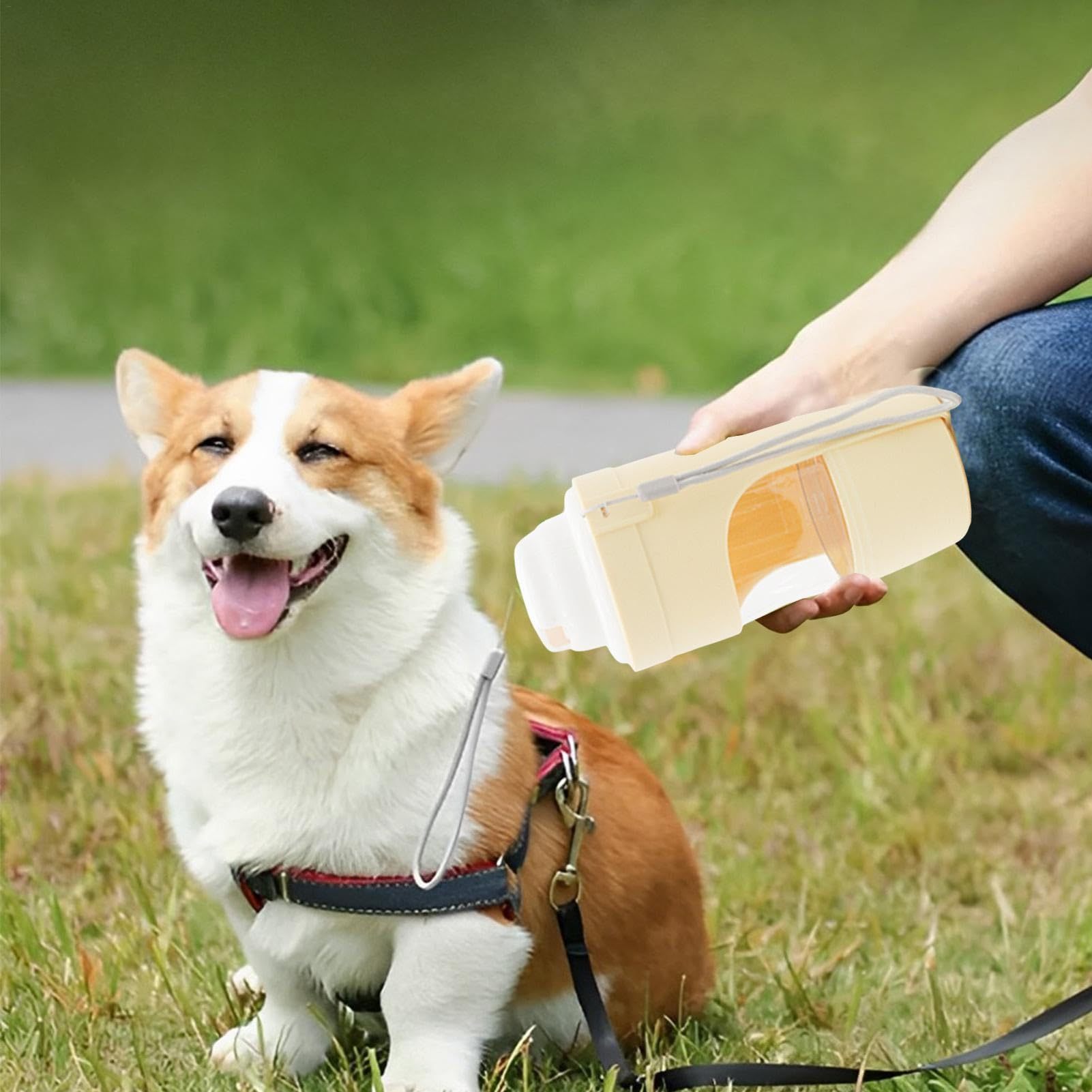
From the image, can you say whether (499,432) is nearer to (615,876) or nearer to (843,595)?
(615,876)

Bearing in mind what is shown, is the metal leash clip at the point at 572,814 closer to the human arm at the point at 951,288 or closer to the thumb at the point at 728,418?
the human arm at the point at 951,288

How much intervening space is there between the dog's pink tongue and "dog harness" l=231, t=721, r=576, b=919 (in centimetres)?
30

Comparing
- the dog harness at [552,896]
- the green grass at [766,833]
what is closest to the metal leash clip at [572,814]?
the dog harness at [552,896]

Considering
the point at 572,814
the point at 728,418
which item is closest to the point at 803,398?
the point at 728,418

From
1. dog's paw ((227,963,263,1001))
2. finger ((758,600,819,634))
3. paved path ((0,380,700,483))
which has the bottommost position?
paved path ((0,380,700,483))

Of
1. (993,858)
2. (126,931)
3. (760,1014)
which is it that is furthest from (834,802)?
(126,931)

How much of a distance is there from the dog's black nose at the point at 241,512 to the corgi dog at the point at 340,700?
0.05 metres

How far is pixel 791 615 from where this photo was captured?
1.87m

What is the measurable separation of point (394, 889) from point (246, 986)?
50cm

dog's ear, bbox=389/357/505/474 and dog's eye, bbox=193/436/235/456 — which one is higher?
dog's eye, bbox=193/436/235/456

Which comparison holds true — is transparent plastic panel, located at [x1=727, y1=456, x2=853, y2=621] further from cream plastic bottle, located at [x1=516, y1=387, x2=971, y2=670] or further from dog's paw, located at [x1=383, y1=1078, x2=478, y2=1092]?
dog's paw, located at [x1=383, y1=1078, x2=478, y2=1092]

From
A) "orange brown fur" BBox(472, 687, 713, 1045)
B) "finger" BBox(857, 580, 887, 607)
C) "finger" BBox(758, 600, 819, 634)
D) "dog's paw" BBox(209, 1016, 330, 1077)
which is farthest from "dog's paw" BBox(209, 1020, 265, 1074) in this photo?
"finger" BBox(857, 580, 887, 607)

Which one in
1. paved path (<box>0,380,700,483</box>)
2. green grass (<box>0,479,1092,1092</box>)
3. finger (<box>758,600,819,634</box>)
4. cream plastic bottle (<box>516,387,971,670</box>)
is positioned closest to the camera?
cream plastic bottle (<box>516,387,971,670</box>)

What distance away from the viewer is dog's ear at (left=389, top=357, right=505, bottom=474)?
81.0 inches
